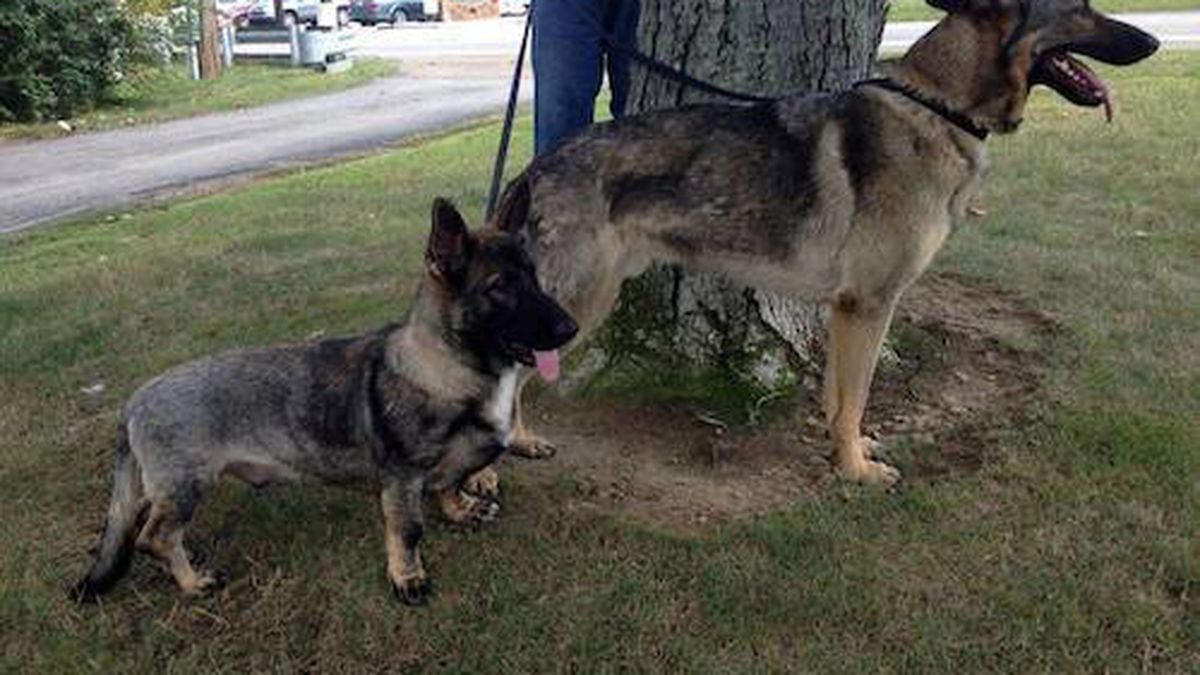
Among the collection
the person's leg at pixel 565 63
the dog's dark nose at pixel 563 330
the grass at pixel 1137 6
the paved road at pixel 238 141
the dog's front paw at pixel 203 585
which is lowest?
the paved road at pixel 238 141

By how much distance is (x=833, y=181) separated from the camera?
4.07 m

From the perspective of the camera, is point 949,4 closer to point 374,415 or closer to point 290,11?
point 374,415

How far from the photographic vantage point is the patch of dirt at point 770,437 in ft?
13.6

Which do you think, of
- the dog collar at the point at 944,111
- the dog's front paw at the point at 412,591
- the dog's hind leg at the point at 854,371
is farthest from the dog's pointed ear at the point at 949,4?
the dog's front paw at the point at 412,591

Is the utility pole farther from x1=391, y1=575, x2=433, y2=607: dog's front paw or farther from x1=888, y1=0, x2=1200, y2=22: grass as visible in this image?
x1=391, y1=575, x2=433, y2=607: dog's front paw

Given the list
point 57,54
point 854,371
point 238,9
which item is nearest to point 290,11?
point 238,9

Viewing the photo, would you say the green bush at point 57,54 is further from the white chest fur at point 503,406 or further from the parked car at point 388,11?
the parked car at point 388,11

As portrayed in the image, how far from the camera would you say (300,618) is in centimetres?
350

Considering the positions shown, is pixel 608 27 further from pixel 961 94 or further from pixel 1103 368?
pixel 1103 368

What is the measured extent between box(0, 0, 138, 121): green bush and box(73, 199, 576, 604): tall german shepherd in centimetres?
1868

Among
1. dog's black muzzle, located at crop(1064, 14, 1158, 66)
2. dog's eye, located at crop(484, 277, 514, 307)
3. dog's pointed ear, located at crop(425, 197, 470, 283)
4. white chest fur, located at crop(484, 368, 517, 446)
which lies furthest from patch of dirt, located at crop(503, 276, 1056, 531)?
dog's black muzzle, located at crop(1064, 14, 1158, 66)

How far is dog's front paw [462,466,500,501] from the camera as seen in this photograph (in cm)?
413

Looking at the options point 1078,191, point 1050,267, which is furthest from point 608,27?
point 1078,191

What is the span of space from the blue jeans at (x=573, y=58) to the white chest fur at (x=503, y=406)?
4.54 ft
